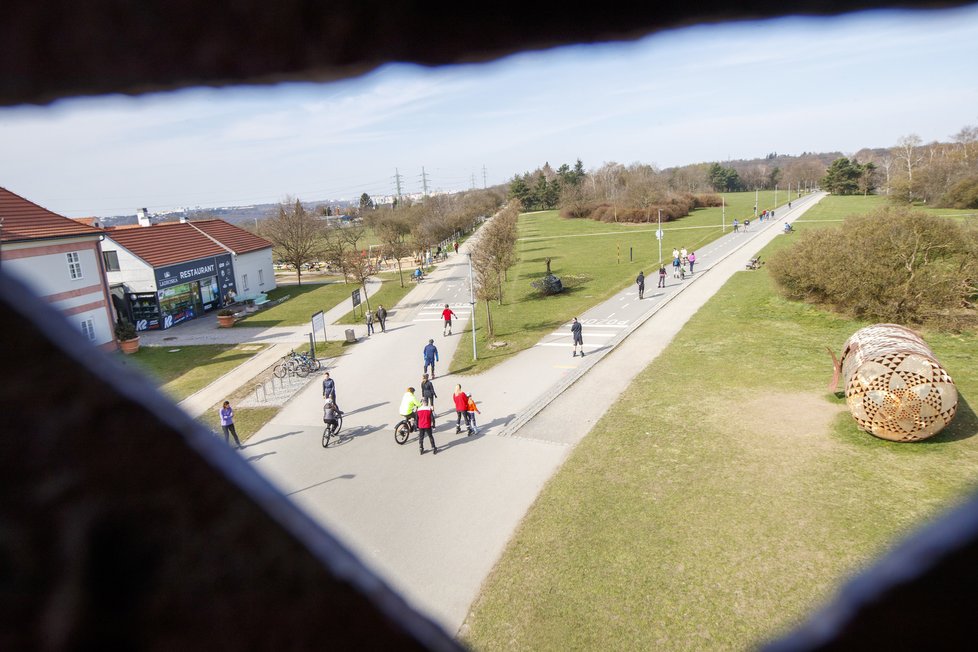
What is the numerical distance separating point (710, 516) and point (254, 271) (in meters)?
31.7

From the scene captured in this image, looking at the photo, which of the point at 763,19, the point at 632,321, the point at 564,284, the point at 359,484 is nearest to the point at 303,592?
the point at 763,19

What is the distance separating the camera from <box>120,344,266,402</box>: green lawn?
17.6 m

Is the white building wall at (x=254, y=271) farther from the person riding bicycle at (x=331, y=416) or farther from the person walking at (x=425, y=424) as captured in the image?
the person walking at (x=425, y=424)

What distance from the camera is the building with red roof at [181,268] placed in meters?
25.0

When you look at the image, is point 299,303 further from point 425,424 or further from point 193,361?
point 425,424

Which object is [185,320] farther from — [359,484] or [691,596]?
[691,596]

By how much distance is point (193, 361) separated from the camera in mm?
20188

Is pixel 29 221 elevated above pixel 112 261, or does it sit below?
above

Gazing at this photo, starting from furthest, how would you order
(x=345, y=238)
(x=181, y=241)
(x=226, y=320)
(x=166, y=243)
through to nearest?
1. (x=345, y=238)
2. (x=181, y=241)
3. (x=166, y=243)
4. (x=226, y=320)

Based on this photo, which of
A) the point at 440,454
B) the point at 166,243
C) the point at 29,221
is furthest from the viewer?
the point at 166,243

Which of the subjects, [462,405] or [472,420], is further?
[472,420]

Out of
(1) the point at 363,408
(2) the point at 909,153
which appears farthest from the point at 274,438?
(2) the point at 909,153

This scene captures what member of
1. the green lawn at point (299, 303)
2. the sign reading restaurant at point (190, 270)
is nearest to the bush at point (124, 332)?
the sign reading restaurant at point (190, 270)

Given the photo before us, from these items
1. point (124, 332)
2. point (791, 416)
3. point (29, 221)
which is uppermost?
point (29, 221)
